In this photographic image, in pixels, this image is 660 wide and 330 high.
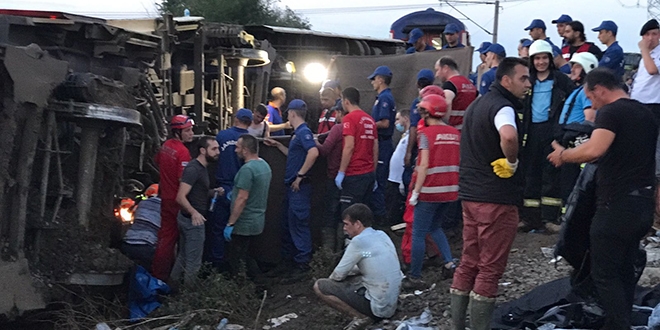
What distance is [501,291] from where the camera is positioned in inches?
300

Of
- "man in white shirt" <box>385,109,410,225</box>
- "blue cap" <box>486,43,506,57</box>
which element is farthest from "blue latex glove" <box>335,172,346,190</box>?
"blue cap" <box>486,43,506,57</box>

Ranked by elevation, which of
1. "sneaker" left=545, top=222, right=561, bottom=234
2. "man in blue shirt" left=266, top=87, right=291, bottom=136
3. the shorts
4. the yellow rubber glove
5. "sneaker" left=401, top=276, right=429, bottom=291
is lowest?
"sneaker" left=401, top=276, right=429, bottom=291

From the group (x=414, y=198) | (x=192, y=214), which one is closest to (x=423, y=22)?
(x=192, y=214)

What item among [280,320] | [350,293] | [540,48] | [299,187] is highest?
[540,48]

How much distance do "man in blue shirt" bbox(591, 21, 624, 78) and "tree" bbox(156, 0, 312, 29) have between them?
24.0 meters

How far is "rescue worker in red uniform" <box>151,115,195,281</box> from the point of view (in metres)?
9.09

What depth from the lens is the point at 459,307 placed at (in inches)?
246

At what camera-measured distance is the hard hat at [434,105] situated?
780 centimetres

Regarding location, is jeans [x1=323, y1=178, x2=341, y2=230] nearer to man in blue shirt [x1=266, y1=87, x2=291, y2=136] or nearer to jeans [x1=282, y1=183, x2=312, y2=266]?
jeans [x1=282, y1=183, x2=312, y2=266]

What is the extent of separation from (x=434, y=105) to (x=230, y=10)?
26.5 m

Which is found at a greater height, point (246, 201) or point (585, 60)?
point (585, 60)

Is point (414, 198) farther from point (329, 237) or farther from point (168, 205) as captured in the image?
point (168, 205)

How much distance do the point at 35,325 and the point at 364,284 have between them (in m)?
3.23

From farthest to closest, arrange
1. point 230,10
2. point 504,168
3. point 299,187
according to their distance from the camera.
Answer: point 230,10 < point 299,187 < point 504,168
